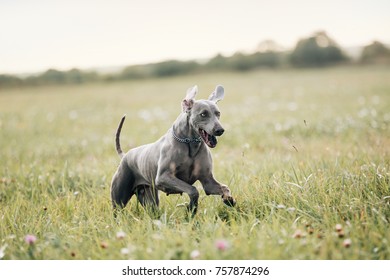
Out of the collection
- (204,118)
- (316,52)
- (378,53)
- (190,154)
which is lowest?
(190,154)

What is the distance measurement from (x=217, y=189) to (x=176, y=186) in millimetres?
330

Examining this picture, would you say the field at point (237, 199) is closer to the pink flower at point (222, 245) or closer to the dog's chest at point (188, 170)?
the pink flower at point (222, 245)

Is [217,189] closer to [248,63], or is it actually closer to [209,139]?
[209,139]

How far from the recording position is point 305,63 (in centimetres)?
2622

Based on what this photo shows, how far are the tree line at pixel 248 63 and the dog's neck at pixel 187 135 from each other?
47.5 feet

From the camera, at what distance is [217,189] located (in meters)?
3.89

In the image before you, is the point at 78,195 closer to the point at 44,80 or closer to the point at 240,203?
the point at 240,203

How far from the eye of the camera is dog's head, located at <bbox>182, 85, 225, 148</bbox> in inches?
145

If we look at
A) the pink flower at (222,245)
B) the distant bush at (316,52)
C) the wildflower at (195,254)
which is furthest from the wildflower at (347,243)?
the distant bush at (316,52)

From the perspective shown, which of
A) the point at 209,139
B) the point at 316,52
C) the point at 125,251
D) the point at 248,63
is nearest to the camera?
the point at 125,251

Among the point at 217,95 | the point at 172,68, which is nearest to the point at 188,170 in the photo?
the point at 217,95

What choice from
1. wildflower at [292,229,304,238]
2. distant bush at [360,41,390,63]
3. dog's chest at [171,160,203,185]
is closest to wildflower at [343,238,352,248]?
wildflower at [292,229,304,238]
